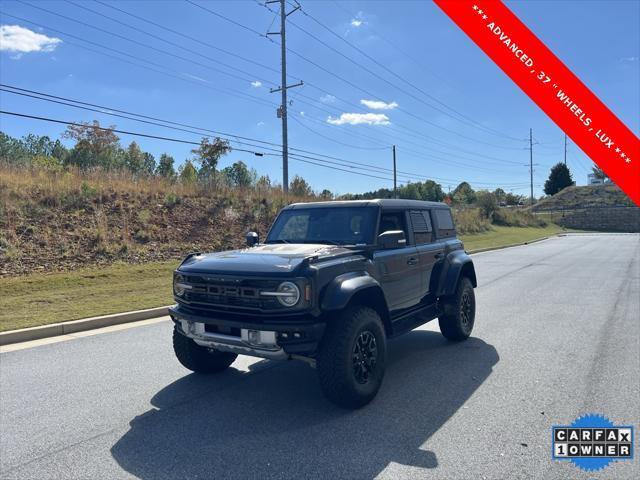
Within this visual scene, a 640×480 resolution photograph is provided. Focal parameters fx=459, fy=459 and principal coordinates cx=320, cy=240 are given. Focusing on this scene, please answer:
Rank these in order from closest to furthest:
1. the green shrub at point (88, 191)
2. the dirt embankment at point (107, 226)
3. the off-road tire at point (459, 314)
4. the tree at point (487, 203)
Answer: the off-road tire at point (459, 314) < the dirt embankment at point (107, 226) < the green shrub at point (88, 191) < the tree at point (487, 203)

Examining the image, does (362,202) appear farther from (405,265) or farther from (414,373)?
(414,373)

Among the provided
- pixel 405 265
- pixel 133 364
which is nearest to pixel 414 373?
pixel 405 265

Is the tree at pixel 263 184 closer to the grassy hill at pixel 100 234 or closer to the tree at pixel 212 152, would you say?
the grassy hill at pixel 100 234

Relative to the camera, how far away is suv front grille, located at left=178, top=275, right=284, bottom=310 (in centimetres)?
400

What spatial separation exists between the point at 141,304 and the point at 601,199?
317 feet

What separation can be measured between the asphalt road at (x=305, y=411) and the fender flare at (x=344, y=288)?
102cm

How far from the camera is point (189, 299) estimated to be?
4.53 metres

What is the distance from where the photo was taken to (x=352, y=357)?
161 inches

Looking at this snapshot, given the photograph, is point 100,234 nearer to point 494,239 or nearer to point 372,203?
point 372,203

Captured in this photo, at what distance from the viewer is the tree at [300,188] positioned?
2773cm

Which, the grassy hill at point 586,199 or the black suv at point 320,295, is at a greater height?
the grassy hill at point 586,199

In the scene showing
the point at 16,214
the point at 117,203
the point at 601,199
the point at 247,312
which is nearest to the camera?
the point at 247,312

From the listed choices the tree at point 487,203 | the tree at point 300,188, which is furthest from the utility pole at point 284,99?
the tree at point 487,203

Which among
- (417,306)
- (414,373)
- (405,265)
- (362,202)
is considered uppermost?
(362,202)
